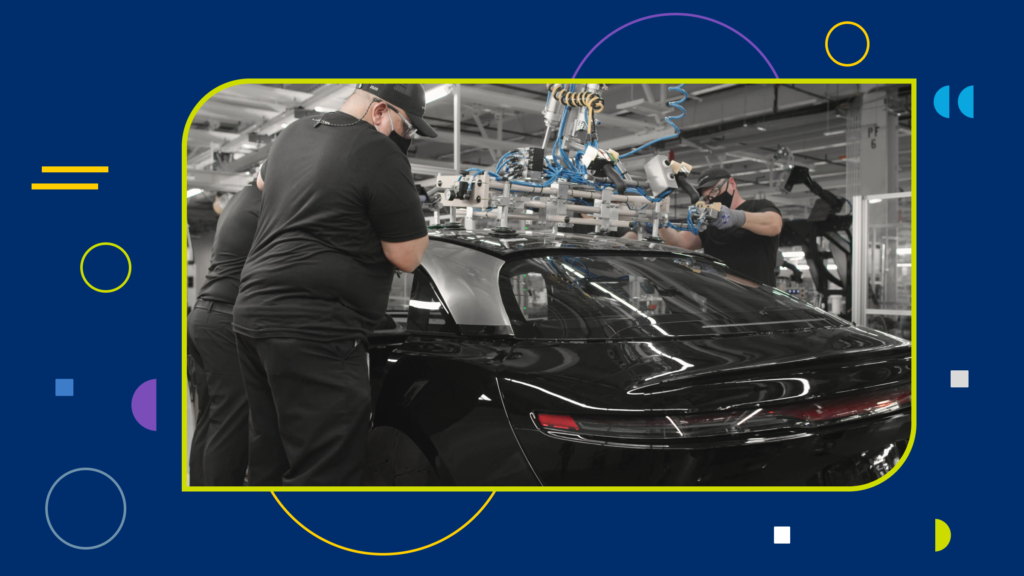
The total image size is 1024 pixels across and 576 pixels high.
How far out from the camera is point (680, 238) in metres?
2.66

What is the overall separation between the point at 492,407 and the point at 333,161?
2.19ft

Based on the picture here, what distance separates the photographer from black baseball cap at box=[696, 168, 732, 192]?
276 centimetres

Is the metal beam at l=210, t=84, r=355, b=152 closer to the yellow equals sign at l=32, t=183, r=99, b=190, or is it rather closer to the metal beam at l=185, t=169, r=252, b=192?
the metal beam at l=185, t=169, r=252, b=192

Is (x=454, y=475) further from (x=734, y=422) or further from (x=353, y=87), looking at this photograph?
(x=353, y=87)

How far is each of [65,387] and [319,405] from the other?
0.49 meters

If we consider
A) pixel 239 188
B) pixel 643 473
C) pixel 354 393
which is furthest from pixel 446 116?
pixel 643 473

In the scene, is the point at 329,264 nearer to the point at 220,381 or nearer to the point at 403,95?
the point at 403,95

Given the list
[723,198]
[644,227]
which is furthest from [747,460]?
[723,198]

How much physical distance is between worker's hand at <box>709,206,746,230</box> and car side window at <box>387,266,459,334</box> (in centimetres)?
133

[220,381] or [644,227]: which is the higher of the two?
[644,227]

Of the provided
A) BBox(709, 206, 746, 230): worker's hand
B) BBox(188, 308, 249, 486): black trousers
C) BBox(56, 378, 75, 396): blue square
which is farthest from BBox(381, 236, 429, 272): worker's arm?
BBox(709, 206, 746, 230): worker's hand

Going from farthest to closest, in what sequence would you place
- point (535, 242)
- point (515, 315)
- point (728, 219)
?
point (728, 219) → point (535, 242) → point (515, 315)

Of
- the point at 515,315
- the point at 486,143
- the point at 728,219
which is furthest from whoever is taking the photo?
the point at 486,143

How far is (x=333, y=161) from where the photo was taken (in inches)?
58.1
